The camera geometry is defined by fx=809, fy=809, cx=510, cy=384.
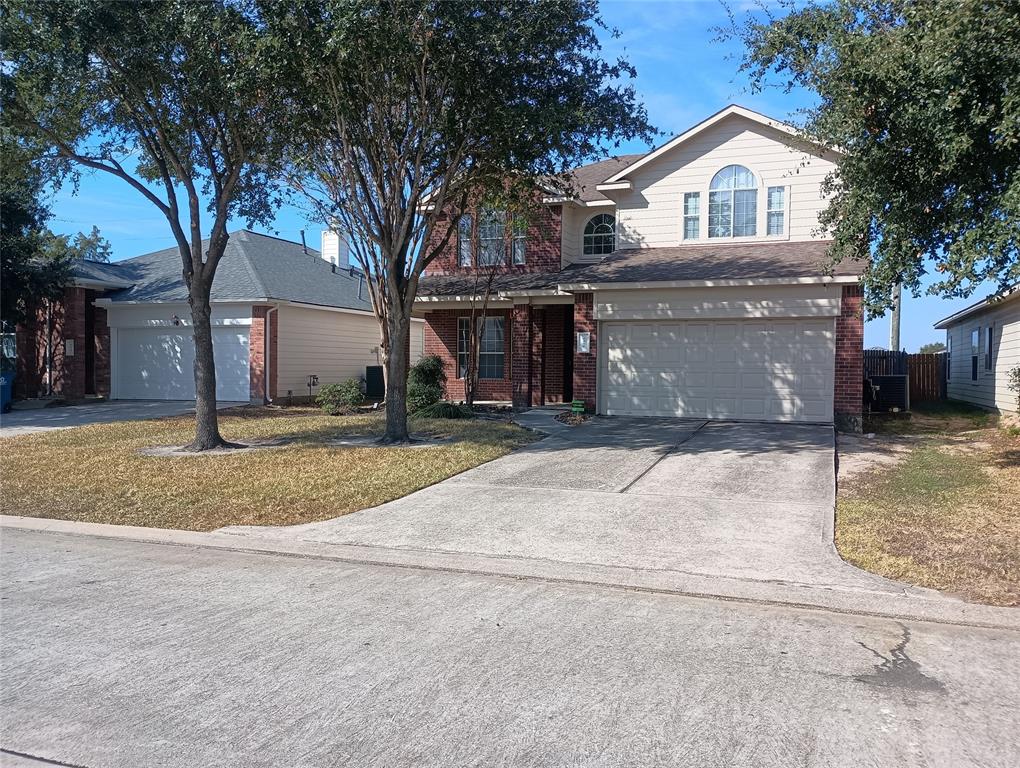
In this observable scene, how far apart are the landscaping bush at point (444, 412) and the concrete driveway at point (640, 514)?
4.68 meters

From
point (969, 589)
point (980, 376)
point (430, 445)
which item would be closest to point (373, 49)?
point (430, 445)

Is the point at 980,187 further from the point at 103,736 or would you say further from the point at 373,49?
Result: the point at 103,736

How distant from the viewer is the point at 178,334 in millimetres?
23656

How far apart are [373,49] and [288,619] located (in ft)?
28.0

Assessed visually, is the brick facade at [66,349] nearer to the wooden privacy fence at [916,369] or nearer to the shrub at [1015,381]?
the wooden privacy fence at [916,369]

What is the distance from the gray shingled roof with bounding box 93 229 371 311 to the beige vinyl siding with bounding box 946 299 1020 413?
18.2 meters

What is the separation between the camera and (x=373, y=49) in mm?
11398

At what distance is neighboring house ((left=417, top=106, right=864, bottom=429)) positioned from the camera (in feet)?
53.5

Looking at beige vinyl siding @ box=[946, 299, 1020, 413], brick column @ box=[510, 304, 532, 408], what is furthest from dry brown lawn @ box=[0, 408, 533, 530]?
beige vinyl siding @ box=[946, 299, 1020, 413]

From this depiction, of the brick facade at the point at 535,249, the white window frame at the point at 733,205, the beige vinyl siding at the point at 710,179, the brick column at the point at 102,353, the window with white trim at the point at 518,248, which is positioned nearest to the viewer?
the beige vinyl siding at the point at 710,179

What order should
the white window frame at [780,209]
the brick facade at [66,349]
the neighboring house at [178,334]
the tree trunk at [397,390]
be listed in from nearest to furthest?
the tree trunk at [397,390], the white window frame at [780,209], the neighboring house at [178,334], the brick facade at [66,349]

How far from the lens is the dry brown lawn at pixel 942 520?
22.0 feet

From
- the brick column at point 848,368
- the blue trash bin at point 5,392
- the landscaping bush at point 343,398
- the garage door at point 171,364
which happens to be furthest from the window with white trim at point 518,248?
the blue trash bin at point 5,392

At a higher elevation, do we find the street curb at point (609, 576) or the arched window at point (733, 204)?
the arched window at point (733, 204)
